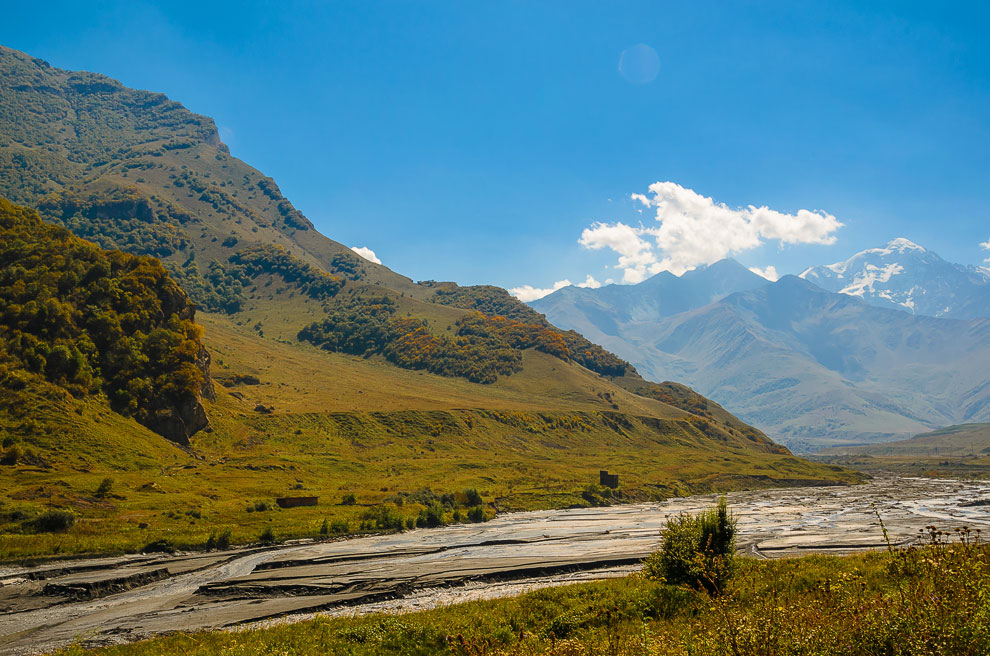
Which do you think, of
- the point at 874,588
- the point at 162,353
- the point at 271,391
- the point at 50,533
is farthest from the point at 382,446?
the point at 874,588

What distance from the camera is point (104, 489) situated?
61625 millimetres

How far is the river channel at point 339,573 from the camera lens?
107 ft

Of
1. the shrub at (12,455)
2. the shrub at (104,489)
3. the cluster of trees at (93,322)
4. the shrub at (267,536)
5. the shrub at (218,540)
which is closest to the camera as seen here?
the shrub at (218,540)

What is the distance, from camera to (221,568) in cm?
4672

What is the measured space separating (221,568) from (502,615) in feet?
106

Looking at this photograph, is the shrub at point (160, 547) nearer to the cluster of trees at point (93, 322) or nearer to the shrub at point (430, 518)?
the shrub at point (430, 518)

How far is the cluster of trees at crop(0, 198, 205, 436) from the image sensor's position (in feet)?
269

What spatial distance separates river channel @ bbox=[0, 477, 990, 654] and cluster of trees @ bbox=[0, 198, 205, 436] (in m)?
48.9

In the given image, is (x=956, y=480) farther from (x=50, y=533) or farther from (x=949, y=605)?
(x=50, y=533)

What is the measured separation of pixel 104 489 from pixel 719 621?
6961 centimetres

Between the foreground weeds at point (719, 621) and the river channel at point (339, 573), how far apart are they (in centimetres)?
834

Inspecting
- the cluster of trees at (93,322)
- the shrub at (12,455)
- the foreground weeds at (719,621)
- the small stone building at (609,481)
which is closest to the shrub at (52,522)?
the shrub at (12,455)

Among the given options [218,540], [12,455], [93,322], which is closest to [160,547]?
[218,540]

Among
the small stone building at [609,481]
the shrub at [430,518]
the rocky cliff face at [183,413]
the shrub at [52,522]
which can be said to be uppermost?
the rocky cliff face at [183,413]
